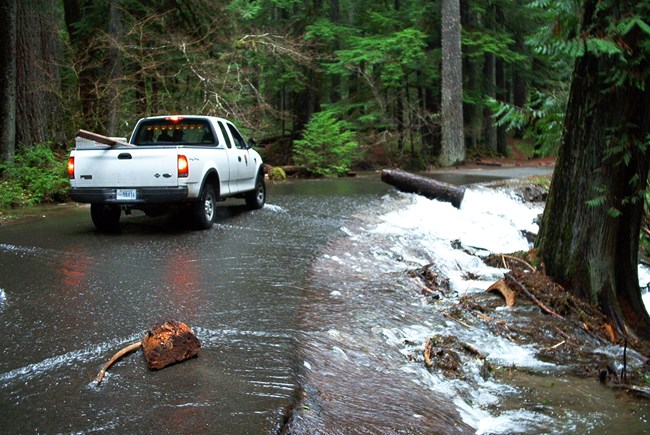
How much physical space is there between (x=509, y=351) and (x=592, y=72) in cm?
345

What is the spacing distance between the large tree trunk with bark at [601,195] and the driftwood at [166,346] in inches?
192

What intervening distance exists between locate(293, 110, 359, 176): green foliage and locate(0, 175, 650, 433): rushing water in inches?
544

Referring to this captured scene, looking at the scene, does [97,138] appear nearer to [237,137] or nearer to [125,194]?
[125,194]

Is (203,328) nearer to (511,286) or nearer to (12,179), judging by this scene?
(511,286)

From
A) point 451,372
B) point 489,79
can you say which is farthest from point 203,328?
point 489,79

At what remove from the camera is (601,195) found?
23.1 ft

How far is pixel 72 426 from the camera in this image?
3420mm

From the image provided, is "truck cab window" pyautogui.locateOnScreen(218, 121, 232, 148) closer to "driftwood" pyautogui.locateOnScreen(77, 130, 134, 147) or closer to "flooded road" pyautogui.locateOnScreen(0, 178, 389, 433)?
"flooded road" pyautogui.locateOnScreen(0, 178, 389, 433)

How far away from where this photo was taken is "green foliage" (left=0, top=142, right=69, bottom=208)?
1424 cm

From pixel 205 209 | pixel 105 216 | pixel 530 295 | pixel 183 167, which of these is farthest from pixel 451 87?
pixel 530 295

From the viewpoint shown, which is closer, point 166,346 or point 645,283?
point 166,346

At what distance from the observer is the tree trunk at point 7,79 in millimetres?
14938

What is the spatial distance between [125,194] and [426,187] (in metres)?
8.82

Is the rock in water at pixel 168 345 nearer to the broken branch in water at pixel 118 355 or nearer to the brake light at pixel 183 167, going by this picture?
the broken branch in water at pixel 118 355
